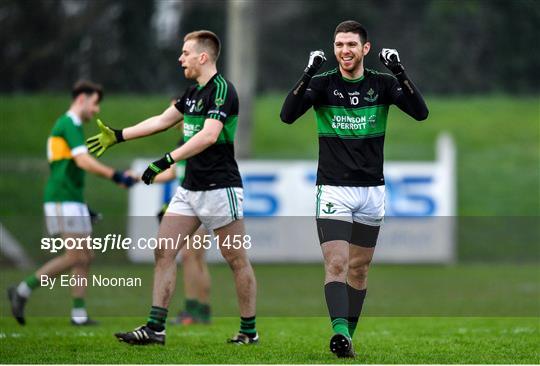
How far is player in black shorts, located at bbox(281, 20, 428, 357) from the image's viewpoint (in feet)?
27.1

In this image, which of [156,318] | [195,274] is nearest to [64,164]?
[195,274]

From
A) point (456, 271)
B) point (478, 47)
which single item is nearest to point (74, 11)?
point (478, 47)

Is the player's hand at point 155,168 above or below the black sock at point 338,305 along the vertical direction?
above

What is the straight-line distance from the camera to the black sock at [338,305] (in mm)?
7914

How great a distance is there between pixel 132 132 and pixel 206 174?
69cm

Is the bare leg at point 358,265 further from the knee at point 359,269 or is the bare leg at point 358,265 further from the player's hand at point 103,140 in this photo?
the player's hand at point 103,140

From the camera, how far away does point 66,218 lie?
454 inches

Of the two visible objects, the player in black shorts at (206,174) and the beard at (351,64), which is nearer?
the beard at (351,64)

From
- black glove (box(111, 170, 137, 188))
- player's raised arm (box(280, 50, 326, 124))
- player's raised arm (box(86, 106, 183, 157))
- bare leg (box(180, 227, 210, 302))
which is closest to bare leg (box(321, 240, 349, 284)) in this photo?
player's raised arm (box(280, 50, 326, 124))

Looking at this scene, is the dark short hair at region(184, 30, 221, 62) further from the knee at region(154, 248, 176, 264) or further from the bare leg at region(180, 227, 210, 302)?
the bare leg at region(180, 227, 210, 302)

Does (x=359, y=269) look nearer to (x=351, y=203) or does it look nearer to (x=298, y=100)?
(x=351, y=203)

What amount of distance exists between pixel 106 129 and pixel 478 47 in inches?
658

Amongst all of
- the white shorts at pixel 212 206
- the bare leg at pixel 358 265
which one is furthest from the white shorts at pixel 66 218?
the bare leg at pixel 358 265

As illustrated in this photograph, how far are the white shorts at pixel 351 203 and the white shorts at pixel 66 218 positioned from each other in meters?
3.84
